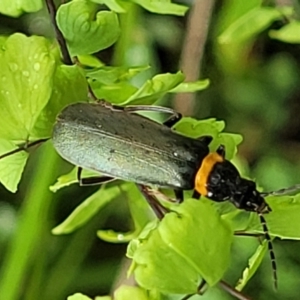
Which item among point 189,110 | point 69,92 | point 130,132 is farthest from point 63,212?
point 69,92

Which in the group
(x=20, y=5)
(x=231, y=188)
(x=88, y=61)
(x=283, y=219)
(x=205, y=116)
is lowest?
(x=205, y=116)

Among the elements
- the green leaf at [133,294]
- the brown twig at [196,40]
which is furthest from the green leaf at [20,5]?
the brown twig at [196,40]

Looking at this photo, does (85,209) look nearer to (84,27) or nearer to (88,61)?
(88,61)

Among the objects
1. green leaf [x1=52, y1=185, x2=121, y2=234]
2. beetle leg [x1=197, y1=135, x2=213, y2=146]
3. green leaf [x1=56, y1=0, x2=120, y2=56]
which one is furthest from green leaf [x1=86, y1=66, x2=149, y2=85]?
green leaf [x1=52, y1=185, x2=121, y2=234]

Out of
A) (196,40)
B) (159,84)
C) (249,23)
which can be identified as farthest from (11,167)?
(196,40)

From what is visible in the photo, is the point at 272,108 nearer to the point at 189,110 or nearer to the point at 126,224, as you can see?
the point at 189,110

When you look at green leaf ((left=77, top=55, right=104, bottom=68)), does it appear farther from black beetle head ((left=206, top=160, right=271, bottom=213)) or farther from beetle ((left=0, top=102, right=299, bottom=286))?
black beetle head ((left=206, top=160, right=271, bottom=213))
